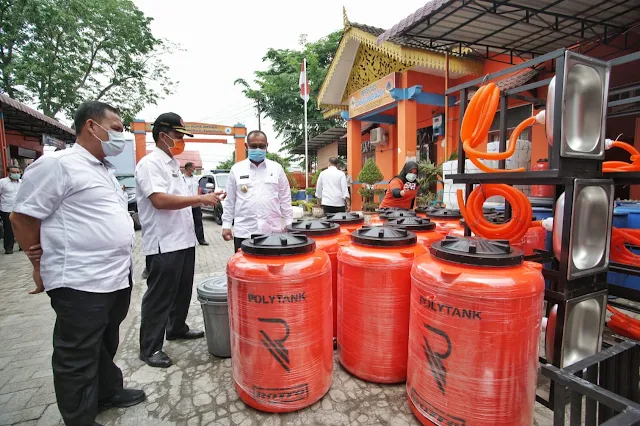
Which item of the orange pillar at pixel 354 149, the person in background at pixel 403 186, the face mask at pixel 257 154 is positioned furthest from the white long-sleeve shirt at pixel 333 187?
the orange pillar at pixel 354 149

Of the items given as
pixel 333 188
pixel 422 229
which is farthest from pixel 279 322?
→ pixel 333 188

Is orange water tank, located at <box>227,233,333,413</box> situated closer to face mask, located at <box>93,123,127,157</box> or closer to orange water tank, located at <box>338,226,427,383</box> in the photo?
orange water tank, located at <box>338,226,427,383</box>

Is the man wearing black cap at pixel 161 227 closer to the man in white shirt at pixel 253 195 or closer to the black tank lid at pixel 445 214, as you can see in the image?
the man in white shirt at pixel 253 195

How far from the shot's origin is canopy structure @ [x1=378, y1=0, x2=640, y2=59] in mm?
5430

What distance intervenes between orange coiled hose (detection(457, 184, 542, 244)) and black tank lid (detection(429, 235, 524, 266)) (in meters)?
0.73

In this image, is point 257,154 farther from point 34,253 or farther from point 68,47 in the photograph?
point 68,47

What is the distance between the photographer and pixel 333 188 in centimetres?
619

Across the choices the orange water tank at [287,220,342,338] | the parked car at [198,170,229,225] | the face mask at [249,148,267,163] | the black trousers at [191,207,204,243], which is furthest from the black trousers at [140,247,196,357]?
the parked car at [198,170,229,225]

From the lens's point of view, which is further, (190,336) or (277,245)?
(190,336)

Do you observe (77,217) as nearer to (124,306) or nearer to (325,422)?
(124,306)

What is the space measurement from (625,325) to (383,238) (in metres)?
2.31

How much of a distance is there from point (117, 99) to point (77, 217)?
69.7ft

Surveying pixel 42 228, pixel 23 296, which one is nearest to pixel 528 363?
pixel 42 228

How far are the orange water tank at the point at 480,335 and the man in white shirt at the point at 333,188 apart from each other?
4.45 meters
